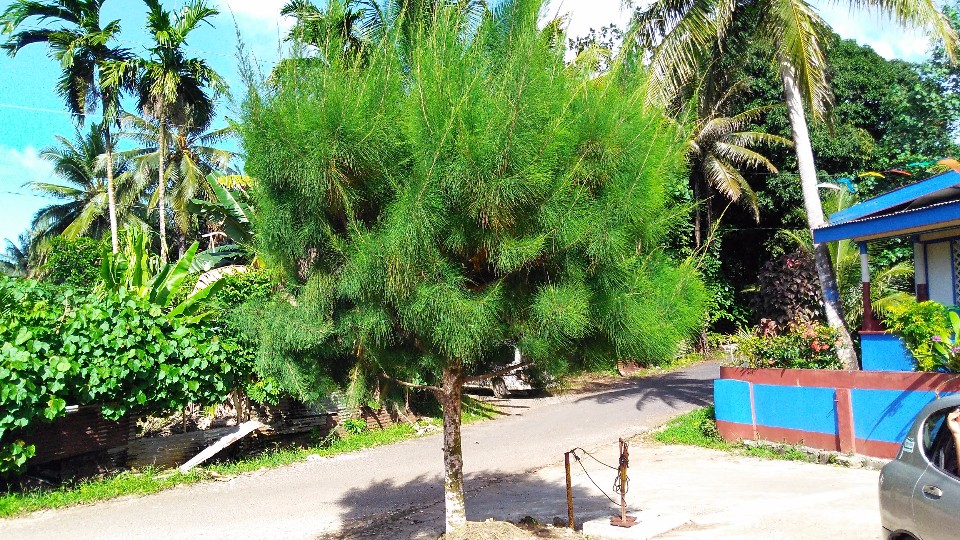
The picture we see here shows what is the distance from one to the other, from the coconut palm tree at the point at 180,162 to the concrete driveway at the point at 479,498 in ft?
51.0

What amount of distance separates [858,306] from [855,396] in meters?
10.7

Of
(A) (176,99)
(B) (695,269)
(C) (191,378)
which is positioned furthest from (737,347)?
(A) (176,99)

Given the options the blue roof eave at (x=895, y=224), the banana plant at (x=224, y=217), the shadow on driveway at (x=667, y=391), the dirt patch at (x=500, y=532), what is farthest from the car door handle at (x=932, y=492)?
the shadow on driveway at (x=667, y=391)

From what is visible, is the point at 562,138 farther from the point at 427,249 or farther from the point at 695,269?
the point at 695,269

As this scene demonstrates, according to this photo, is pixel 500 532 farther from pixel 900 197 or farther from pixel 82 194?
pixel 82 194

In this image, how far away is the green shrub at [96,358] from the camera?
8.73 m

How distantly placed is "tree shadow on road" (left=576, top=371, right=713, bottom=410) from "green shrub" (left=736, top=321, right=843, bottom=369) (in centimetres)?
492

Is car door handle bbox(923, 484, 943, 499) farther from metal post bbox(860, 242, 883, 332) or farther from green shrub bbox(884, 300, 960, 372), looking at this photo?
metal post bbox(860, 242, 883, 332)

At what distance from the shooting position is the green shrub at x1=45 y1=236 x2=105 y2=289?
49.9ft

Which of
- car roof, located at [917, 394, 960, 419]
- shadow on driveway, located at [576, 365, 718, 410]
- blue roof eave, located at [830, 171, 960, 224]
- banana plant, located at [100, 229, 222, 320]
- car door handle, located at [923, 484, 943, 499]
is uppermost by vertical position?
blue roof eave, located at [830, 171, 960, 224]

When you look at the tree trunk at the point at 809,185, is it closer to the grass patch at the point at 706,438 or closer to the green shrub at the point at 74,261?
the grass patch at the point at 706,438

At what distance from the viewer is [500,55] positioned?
518 centimetres

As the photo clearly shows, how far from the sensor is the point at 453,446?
5.86m

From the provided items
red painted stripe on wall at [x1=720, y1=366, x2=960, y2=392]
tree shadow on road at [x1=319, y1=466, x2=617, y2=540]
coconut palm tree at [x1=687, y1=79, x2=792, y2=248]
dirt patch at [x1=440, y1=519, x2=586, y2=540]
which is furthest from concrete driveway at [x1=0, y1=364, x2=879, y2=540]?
coconut palm tree at [x1=687, y1=79, x2=792, y2=248]
